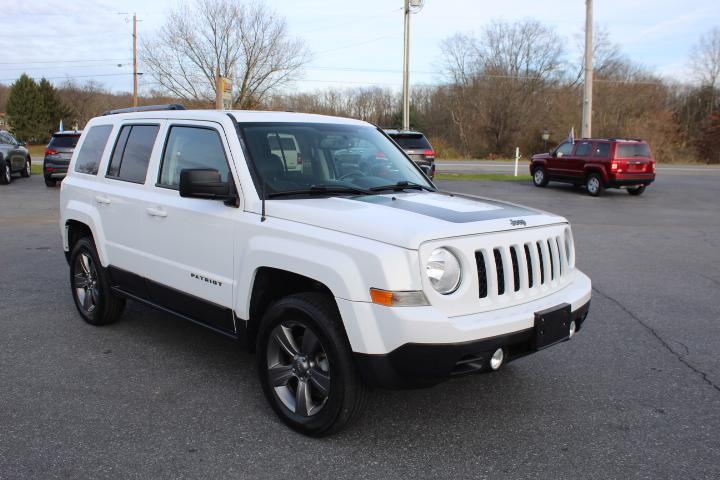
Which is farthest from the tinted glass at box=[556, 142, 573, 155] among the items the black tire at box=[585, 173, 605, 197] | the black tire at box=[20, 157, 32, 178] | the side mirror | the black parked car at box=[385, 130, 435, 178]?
the side mirror

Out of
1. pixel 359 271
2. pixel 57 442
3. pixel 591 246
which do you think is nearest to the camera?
pixel 359 271

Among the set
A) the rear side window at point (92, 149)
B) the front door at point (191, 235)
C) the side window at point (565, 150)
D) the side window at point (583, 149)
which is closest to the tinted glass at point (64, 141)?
the rear side window at point (92, 149)

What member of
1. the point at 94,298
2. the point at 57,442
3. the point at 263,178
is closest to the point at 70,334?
the point at 94,298

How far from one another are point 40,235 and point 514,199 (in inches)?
495

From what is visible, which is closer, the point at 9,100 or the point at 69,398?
the point at 69,398

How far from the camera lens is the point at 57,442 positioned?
345cm

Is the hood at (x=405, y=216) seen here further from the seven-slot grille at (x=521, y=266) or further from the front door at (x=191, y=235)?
the front door at (x=191, y=235)

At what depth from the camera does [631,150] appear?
19.2 meters

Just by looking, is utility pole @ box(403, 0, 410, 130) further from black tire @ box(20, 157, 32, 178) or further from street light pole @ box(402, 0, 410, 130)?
black tire @ box(20, 157, 32, 178)

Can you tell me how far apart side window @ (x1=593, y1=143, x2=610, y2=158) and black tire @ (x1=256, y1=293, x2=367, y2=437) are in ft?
58.2

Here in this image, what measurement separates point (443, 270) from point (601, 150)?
1792cm

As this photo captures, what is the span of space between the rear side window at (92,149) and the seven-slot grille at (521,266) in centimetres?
366

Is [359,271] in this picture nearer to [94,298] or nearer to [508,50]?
[94,298]

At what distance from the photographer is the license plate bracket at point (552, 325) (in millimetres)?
3414
